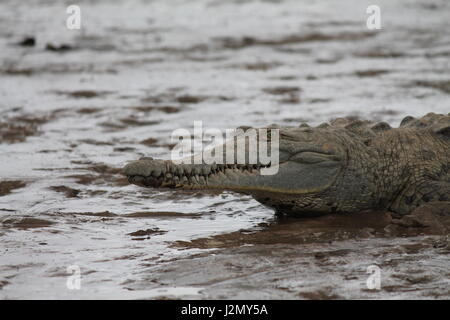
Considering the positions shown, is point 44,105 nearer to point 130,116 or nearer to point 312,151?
point 130,116

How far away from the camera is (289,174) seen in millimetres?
5129

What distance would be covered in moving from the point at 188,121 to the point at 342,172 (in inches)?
157

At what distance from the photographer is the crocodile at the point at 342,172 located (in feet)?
16.4

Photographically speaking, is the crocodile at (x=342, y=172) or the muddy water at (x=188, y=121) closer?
the muddy water at (x=188, y=121)

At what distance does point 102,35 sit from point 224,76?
4.89 metres

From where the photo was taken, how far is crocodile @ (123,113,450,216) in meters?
5.00

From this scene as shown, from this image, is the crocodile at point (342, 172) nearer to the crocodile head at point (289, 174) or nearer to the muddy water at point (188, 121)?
the crocodile head at point (289, 174)

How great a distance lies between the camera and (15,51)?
1425cm

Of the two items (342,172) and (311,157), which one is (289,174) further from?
(342,172)

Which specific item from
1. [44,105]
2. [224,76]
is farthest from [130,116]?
[224,76]

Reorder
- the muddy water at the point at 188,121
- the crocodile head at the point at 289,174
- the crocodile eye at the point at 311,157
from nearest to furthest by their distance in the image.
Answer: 1. the muddy water at the point at 188,121
2. the crocodile head at the point at 289,174
3. the crocodile eye at the point at 311,157

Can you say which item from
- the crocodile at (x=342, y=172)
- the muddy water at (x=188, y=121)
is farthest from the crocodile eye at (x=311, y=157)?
the muddy water at (x=188, y=121)

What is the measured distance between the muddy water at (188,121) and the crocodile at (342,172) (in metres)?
0.18
